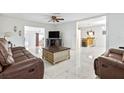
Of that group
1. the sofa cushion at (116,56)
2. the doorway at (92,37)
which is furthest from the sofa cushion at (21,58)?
the sofa cushion at (116,56)

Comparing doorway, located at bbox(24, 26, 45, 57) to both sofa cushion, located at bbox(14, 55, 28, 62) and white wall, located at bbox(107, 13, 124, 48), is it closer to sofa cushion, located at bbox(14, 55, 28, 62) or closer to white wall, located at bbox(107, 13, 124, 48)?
sofa cushion, located at bbox(14, 55, 28, 62)

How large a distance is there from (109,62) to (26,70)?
3.53ft

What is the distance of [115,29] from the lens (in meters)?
1.51

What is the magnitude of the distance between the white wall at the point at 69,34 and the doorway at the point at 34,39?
32 cm

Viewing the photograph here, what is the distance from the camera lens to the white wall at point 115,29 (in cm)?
149

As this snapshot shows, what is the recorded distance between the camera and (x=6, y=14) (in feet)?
4.84

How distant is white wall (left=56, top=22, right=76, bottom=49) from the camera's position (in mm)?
1810

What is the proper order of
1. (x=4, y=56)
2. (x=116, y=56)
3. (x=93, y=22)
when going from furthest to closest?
1. (x=93, y=22)
2. (x=116, y=56)
3. (x=4, y=56)

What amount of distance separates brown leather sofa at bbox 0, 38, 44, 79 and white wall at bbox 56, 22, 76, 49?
19.5 inches

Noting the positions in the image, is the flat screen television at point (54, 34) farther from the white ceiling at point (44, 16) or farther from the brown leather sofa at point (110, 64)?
the brown leather sofa at point (110, 64)

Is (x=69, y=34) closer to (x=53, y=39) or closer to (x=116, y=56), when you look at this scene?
(x=53, y=39)

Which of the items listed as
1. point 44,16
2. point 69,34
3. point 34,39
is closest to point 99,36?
point 69,34
